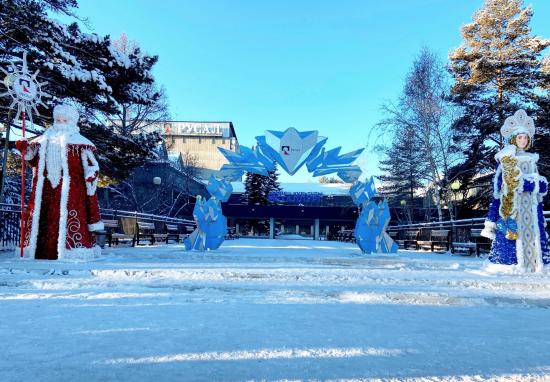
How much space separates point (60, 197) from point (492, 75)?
2009 centimetres

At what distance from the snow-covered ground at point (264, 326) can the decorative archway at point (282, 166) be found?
A: 15.3ft

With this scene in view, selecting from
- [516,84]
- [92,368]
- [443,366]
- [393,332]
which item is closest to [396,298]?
[393,332]

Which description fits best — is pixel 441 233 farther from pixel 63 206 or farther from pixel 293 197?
pixel 293 197

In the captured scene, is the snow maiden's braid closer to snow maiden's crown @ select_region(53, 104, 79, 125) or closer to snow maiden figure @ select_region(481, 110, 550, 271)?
snow maiden figure @ select_region(481, 110, 550, 271)

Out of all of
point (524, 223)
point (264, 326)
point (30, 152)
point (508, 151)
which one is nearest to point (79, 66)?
point (30, 152)

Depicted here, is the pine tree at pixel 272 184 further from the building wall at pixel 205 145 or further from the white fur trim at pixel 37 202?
the white fur trim at pixel 37 202

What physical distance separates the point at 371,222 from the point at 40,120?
1099cm

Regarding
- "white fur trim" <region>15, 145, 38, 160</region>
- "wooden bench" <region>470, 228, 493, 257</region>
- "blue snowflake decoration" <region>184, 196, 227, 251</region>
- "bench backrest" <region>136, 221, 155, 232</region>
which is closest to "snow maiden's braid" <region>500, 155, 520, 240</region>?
"wooden bench" <region>470, 228, 493, 257</region>

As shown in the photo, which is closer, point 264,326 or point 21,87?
point 264,326

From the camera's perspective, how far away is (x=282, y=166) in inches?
437

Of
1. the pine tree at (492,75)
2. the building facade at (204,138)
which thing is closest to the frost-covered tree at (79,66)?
the pine tree at (492,75)

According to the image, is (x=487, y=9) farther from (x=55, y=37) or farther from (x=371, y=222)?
(x=55, y=37)

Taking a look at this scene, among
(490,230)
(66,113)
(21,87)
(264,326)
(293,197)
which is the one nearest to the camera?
(264,326)

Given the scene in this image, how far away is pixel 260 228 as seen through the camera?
46.5 m
